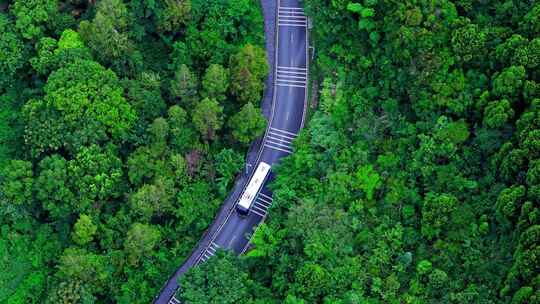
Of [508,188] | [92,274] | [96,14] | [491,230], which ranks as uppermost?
[96,14]

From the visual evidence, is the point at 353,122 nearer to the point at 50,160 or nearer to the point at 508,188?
the point at 508,188

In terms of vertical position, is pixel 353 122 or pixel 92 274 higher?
pixel 353 122

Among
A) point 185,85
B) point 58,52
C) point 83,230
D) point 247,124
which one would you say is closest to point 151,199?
point 83,230

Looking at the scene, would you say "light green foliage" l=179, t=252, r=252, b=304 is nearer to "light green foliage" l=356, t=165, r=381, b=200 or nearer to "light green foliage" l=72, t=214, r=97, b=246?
"light green foliage" l=72, t=214, r=97, b=246

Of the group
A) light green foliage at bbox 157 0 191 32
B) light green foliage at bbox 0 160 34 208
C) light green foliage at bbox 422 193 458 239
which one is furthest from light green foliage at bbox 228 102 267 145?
light green foliage at bbox 0 160 34 208

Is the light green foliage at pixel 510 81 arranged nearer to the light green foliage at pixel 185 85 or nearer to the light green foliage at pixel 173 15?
the light green foliage at pixel 185 85

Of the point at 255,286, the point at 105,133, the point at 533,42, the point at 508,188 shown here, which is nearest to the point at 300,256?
the point at 255,286

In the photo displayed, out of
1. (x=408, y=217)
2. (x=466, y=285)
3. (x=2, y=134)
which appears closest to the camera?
(x=466, y=285)

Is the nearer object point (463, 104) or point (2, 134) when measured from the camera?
point (463, 104)
